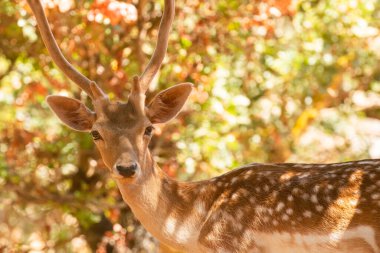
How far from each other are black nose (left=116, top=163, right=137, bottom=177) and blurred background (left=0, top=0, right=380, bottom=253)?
2.56 m

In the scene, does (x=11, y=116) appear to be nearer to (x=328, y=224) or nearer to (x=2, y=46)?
(x=2, y=46)

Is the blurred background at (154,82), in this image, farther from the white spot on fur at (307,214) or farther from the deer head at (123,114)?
the white spot on fur at (307,214)

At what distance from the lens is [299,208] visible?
5.68 m

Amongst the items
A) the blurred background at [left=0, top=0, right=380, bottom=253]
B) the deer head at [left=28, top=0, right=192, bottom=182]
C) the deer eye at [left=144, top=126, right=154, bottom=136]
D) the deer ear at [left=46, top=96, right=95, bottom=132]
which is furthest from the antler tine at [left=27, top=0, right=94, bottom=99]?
the blurred background at [left=0, top=0, right=380, bottom=253]

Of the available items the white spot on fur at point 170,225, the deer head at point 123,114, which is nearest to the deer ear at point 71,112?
the deer head at point 123,114

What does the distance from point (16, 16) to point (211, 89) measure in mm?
1938

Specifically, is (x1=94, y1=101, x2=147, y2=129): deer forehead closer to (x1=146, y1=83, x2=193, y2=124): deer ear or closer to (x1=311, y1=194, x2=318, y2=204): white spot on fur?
(x1=146, y1=83, x2=193, y2=124): deer ear

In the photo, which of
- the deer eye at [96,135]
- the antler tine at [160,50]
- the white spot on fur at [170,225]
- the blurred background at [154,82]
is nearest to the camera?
the deer eye at [96,135]

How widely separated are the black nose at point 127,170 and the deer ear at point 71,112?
2.26ft

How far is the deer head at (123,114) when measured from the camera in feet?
19.4

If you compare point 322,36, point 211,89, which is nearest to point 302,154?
point 322,36

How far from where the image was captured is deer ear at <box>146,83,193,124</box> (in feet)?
20.9

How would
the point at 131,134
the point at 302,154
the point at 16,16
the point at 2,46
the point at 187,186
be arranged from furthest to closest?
the point at 302,154, the point at 2,46, the point at 16,16, the point at 187,186, the point at 131,134

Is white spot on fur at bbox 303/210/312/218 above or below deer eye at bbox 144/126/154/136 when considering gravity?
above
